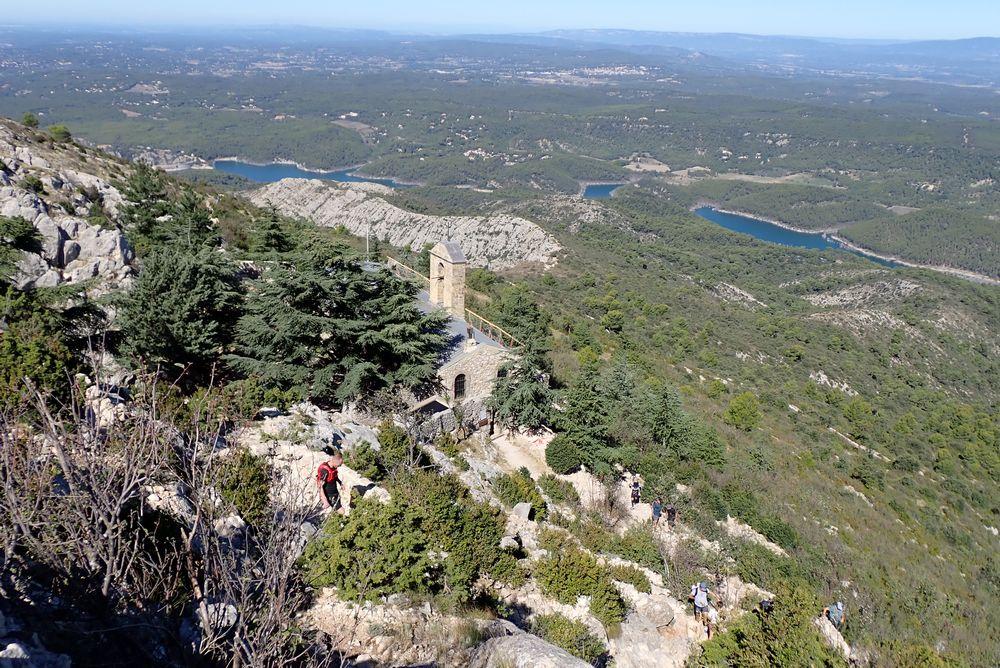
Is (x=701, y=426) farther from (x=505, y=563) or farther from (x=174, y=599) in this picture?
(x=174, y=599)

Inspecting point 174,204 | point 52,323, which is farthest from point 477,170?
point 52,323

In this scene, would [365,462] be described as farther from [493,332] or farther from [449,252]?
[493,332]

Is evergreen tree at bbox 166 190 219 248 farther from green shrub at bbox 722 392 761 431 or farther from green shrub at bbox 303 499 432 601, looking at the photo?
green shrub at bbox 722 392 761 431

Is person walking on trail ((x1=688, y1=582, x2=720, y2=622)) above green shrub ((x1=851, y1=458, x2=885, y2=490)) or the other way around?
above

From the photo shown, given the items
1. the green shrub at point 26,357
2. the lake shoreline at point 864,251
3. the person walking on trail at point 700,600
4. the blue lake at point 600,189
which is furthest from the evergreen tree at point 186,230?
the blue lake at point 600,189

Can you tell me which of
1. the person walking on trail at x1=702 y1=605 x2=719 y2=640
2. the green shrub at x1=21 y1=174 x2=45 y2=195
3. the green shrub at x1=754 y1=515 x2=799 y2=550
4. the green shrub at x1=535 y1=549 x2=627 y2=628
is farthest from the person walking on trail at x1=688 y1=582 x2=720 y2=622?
the green shrub at x1=21 y1=174 x2=45 y2=195

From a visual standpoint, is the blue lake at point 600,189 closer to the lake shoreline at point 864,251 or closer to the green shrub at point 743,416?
the lake shoreline at point 864,251
